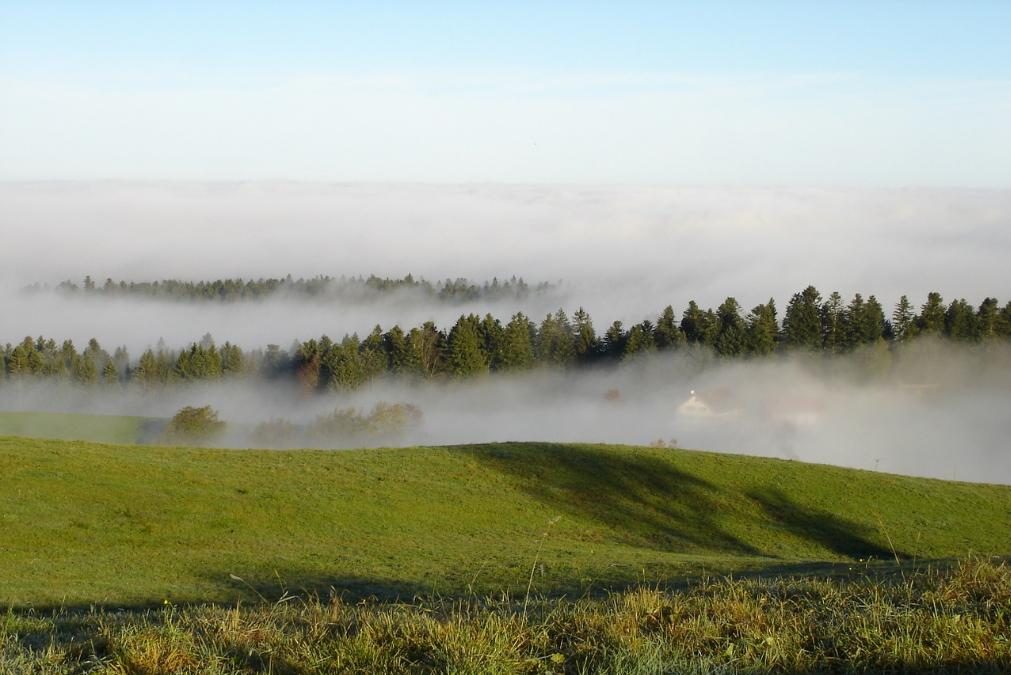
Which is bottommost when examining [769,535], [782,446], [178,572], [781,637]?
[782,446]

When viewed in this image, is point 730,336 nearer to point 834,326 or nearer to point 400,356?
point 834,326

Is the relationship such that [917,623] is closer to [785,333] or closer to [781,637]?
[781,637]

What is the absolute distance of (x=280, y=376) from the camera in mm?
122688

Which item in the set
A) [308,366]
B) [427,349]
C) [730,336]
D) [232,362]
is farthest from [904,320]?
[232,362]

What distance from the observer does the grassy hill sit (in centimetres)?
2162

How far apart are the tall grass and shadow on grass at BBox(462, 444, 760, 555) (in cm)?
2326

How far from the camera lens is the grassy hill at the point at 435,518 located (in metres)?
21.6

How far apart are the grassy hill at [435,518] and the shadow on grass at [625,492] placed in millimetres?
86

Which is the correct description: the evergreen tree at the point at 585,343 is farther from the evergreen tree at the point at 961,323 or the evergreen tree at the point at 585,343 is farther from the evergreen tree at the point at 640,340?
the evergreen tree at the point at 961,323

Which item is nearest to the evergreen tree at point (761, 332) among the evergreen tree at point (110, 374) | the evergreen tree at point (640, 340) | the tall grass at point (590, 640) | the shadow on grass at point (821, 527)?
the evergreen tree at point (640, 340)

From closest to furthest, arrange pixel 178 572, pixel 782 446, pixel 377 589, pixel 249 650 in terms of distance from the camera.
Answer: pixel 249 650 < pixel 377 589 < pixel 178 572 < pixel 782 446

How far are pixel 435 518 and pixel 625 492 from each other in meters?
8.13

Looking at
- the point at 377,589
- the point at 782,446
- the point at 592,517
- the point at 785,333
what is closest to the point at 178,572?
the point at 377,589

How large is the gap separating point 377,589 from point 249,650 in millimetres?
12291
